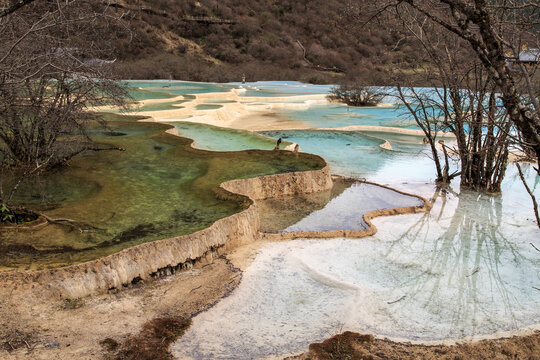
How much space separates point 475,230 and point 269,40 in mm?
38196

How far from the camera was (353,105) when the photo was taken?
24.1 m

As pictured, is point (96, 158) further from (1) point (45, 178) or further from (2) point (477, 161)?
(2) point (477, 161)

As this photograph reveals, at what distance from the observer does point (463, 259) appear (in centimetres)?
603

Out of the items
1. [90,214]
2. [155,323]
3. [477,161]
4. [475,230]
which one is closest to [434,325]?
[155,323]

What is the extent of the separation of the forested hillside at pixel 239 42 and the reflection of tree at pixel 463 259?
26169 mm

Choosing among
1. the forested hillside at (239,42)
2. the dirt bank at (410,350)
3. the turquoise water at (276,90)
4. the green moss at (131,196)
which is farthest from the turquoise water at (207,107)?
the forested hillside at (239,42)

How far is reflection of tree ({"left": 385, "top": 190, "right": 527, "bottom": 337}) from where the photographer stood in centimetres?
485

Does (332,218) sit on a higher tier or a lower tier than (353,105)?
lower

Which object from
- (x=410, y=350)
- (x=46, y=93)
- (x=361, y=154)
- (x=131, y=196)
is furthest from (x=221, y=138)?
(x=410, y=350)

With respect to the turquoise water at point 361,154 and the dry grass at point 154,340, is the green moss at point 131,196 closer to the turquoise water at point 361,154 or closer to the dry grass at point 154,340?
the dry grass at point 154,340

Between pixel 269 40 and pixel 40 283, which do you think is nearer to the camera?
pixel 40 283

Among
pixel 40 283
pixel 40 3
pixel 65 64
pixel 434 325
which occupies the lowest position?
pixel 434 325

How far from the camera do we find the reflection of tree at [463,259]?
4848mm

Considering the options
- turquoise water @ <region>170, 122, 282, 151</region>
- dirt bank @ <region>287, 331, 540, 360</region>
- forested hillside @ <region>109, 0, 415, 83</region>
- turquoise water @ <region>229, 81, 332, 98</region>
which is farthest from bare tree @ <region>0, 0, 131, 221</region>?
forested hillside @ <region>109, 0, 415, 83</region>
